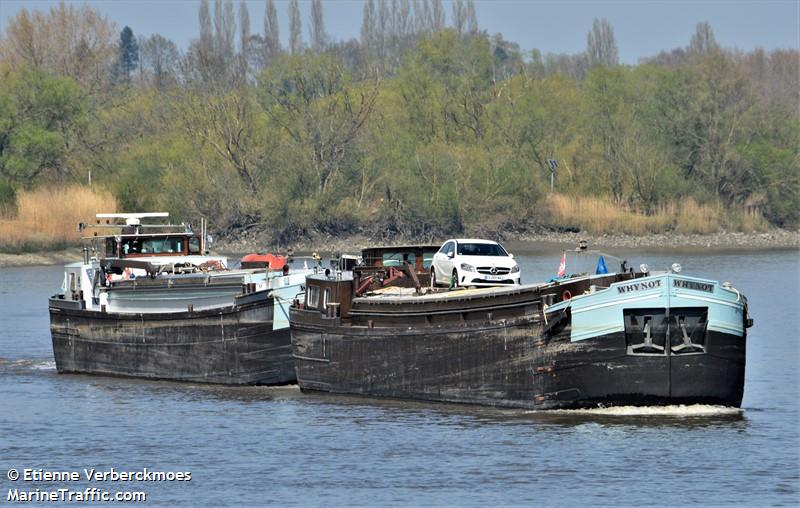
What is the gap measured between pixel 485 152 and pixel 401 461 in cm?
9302

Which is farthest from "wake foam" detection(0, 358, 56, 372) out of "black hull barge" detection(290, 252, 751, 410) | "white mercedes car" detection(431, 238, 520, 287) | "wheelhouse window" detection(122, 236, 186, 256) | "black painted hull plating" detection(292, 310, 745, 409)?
"black hull barge" detection(290, 252, 751, 410)

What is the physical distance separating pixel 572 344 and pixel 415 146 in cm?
9163

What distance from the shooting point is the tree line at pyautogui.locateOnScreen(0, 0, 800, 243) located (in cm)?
12050

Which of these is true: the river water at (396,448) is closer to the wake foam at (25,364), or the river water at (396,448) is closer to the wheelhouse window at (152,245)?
the wake foam at (25,364)

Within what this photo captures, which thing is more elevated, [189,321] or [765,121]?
[765,121]

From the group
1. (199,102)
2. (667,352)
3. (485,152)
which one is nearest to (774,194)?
(485,152)

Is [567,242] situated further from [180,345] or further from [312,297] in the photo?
[312,297]

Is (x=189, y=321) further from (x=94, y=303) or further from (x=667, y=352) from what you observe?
(x=667, y=352)

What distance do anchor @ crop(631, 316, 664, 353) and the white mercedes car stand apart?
7553 millimetres

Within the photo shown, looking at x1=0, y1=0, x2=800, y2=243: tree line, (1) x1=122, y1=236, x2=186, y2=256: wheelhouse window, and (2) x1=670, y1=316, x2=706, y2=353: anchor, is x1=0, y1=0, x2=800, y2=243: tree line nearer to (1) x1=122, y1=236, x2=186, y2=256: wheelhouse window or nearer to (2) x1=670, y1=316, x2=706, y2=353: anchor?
(1) x1=122, y1=236, x2=186, y2=256: wheelhouse window

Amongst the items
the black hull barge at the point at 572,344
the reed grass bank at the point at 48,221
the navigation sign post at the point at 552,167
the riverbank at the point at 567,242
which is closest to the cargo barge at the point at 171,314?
A: the black hull barge at the point at 572,344

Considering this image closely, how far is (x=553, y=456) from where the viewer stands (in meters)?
31.2

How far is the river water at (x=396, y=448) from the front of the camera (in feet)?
94.8

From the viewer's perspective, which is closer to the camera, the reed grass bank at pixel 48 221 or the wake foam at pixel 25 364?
the wake foam at pixel 25 364
